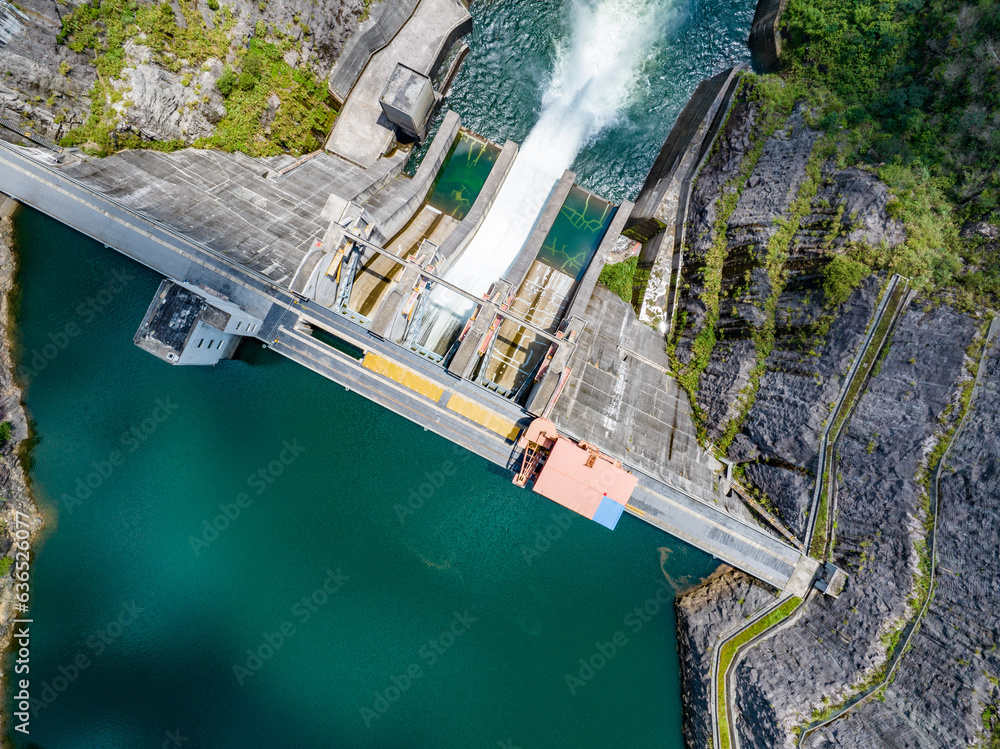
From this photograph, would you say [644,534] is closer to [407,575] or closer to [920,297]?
[407,575]

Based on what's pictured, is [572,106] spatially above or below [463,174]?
above

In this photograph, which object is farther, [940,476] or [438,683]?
[438,683]

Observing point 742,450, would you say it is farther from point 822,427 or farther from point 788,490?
point 822,427

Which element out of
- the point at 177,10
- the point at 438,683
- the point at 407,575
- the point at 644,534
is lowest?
the point at 438,683

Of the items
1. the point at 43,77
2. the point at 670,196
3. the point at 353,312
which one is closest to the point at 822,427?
the point at 670,196

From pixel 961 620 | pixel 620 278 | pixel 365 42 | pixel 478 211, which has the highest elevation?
pixel 365 42

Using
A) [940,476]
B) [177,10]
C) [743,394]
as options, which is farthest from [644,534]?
[177,10]
